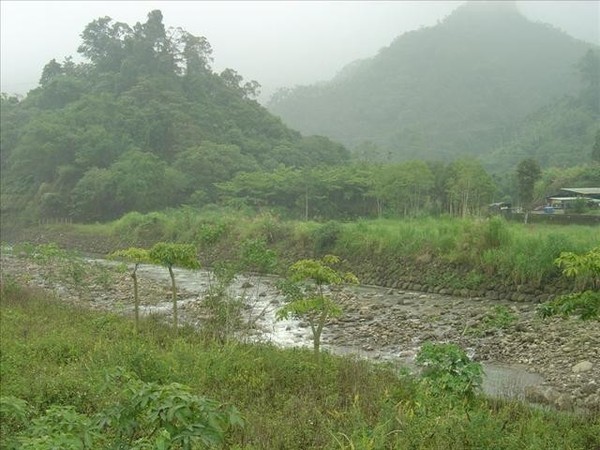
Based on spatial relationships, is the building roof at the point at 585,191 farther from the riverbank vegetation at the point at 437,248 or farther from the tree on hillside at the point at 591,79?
the tree on hillside at the point at 591,79

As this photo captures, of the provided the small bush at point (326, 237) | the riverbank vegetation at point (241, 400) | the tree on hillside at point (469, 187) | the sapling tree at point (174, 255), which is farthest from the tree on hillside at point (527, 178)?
the riverbank vegetation at point (241, 400)

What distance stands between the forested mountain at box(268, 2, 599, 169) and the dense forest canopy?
563 millimetres

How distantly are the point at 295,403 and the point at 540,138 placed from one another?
62.8 meters

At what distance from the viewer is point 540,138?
63375 millimetres

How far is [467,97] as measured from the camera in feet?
328

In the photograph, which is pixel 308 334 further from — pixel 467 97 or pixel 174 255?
pixel 467 97

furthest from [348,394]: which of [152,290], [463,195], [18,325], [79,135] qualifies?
[79,135]

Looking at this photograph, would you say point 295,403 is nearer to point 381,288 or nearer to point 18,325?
point 18,325

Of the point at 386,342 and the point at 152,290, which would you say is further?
the point at 152,290

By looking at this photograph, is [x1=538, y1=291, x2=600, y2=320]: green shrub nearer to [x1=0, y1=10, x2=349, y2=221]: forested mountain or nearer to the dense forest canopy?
the dense forest canopy

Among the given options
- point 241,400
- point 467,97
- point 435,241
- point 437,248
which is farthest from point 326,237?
point 467,97

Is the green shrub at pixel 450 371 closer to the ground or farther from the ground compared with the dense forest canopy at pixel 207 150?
closer to the ground

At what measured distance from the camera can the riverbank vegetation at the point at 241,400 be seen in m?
3.92

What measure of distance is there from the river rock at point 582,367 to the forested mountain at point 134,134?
131 feet
